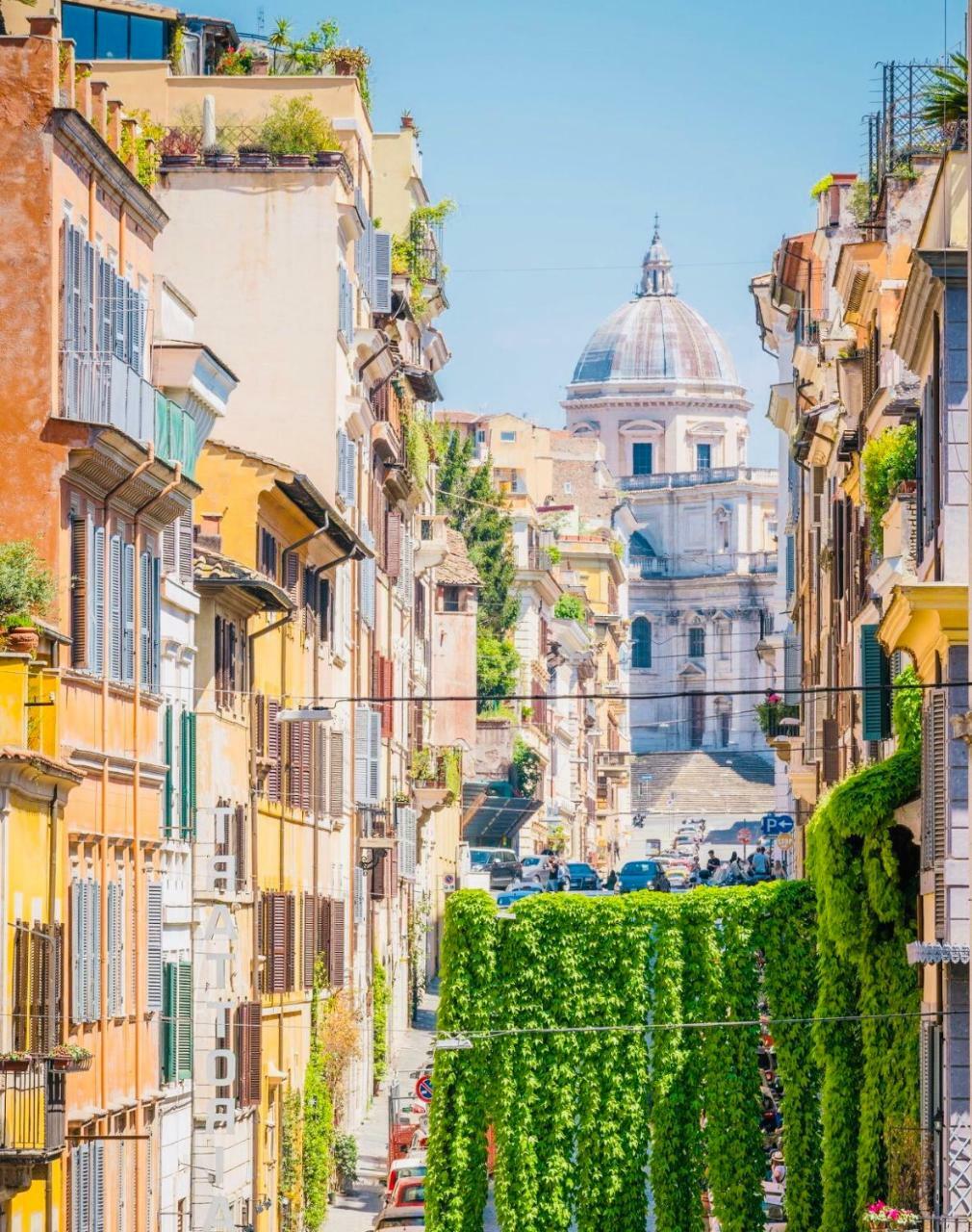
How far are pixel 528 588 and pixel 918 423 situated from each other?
85.0 meters

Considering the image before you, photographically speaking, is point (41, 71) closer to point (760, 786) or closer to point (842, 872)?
point (842, 872)

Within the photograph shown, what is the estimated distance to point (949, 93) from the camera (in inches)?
1261

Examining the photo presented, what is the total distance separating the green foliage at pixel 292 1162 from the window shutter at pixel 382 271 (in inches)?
713

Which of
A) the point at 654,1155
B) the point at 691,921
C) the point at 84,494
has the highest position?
the point at 84,494

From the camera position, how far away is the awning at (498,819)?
10321 centimetres

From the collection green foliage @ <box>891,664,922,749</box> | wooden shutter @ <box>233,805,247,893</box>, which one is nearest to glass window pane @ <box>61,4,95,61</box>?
wooden shutter @ <box>233,805,247,893</box>

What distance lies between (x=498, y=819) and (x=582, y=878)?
286 inches

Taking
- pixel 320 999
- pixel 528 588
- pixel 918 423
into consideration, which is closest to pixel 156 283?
pixel 918 423

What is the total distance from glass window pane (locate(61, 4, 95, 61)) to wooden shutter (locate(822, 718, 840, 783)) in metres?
14.9

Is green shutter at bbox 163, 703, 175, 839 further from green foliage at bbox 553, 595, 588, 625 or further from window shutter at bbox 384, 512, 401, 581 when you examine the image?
green foliage at bbox 553, 595, 588, 625

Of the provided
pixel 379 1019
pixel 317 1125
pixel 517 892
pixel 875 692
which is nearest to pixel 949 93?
pixel 875 692

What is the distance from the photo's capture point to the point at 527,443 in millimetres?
150500

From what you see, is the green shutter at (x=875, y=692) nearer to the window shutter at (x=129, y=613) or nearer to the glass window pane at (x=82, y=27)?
the window shutter at (x=129, y=613)

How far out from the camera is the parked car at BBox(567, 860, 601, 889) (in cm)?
9569
